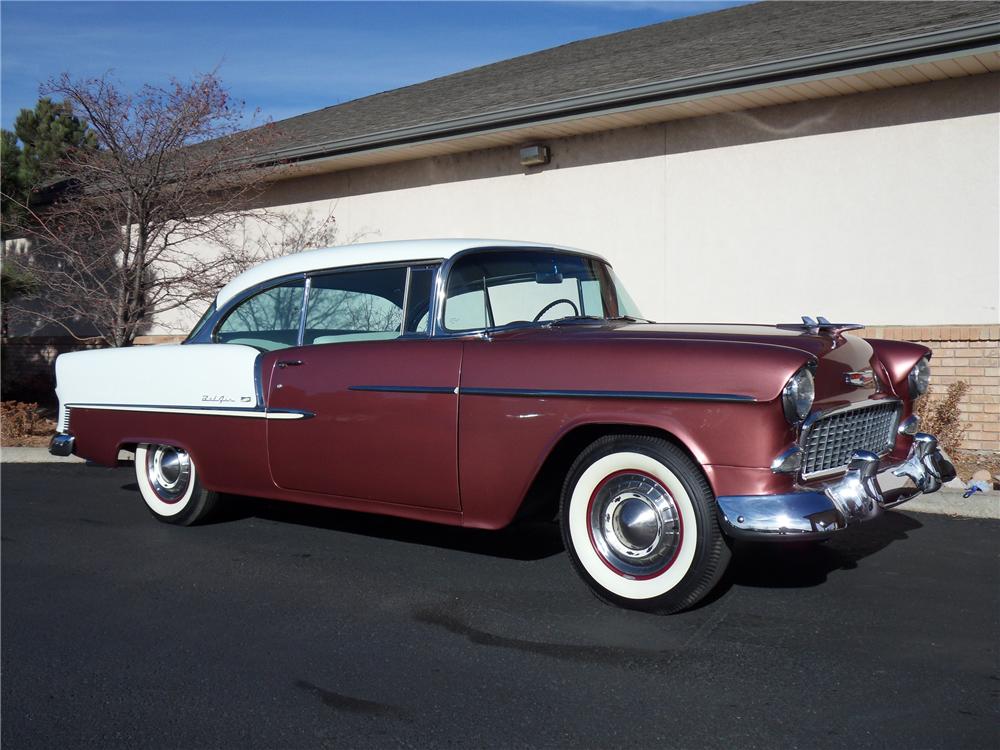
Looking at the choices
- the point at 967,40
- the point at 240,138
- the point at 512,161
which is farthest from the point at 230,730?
the point at 240,138

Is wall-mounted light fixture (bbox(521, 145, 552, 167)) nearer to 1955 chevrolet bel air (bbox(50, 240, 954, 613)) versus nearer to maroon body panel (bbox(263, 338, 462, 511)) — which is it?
1955 chevrolet bel air (bbox(50, 240, 954, 613))

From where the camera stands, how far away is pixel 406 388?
4.49m

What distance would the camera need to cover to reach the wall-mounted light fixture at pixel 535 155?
32.4 ft

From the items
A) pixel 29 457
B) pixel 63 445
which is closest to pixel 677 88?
pixel 63 445

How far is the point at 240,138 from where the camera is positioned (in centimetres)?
1074

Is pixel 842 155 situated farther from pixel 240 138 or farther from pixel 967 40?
pixel 240 138

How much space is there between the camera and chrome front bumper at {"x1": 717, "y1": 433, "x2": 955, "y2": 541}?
348 centimetres

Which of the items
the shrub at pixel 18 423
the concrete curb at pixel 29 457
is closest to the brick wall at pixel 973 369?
the concrete curb at pixel 29 457

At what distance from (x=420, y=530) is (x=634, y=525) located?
6.56 feet

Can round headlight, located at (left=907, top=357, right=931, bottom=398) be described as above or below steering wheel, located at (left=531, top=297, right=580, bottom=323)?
below

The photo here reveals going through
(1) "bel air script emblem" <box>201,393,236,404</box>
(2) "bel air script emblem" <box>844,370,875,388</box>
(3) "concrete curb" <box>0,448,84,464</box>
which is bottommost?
(3) "concrete curb" <box>0,448,84,464</box>

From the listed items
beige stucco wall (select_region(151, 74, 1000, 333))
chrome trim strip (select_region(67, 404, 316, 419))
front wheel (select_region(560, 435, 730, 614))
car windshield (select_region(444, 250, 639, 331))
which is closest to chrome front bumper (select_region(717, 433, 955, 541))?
front wheel (select_region(560, 435, 730, 614))

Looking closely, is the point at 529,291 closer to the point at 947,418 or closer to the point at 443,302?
the point at 443,302

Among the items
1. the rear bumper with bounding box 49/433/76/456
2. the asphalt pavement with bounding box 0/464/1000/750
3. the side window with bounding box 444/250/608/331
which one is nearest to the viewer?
the asphalt pavement with bounding box 0/464/1000/750
